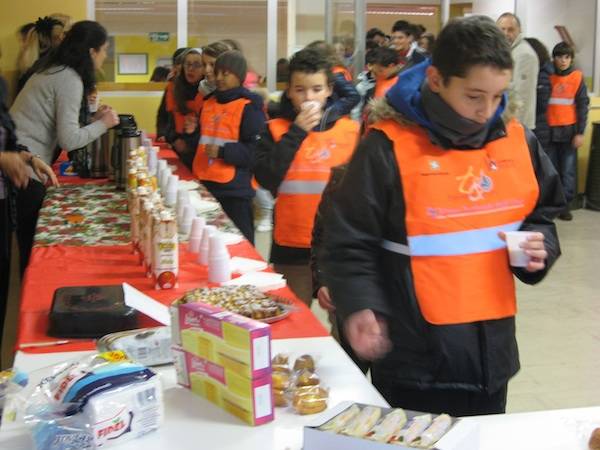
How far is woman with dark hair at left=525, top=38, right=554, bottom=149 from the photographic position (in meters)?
7.90

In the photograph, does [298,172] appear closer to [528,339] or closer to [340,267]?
[340,267]

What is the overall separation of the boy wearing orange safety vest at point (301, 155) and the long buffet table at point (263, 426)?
2.16ft

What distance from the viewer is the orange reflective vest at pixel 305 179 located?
315 centimetres

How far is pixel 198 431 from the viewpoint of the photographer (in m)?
1.53

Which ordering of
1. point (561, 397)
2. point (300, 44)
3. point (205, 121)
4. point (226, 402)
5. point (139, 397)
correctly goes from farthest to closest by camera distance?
1. point (300, 44)
2. point (205, 121)
3. point (561, 397)
4. point (226, 402)
5. point (139, 397)

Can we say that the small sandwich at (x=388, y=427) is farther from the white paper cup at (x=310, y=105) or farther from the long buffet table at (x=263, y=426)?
the white paper cup at (x=310, y=105)

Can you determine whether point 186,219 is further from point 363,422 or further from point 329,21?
point 329,21

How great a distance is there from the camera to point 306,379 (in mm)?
1648

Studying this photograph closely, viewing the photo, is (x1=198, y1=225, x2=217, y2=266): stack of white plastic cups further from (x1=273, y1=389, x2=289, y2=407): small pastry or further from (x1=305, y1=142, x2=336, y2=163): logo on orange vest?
(x1=273, y1=389, x2=289, y2=407): small pastry

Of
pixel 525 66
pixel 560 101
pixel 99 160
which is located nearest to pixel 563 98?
pixel 560 101

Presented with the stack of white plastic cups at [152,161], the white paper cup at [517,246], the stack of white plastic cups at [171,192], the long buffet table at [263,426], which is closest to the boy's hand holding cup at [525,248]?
the white paper cup at [517,246]

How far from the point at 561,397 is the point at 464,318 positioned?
2001 mm

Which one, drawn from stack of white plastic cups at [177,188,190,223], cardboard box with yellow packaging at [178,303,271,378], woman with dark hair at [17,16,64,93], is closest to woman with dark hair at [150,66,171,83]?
woman with dark hair at [17,16,64,93]

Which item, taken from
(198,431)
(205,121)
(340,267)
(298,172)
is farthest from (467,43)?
(205,121)
